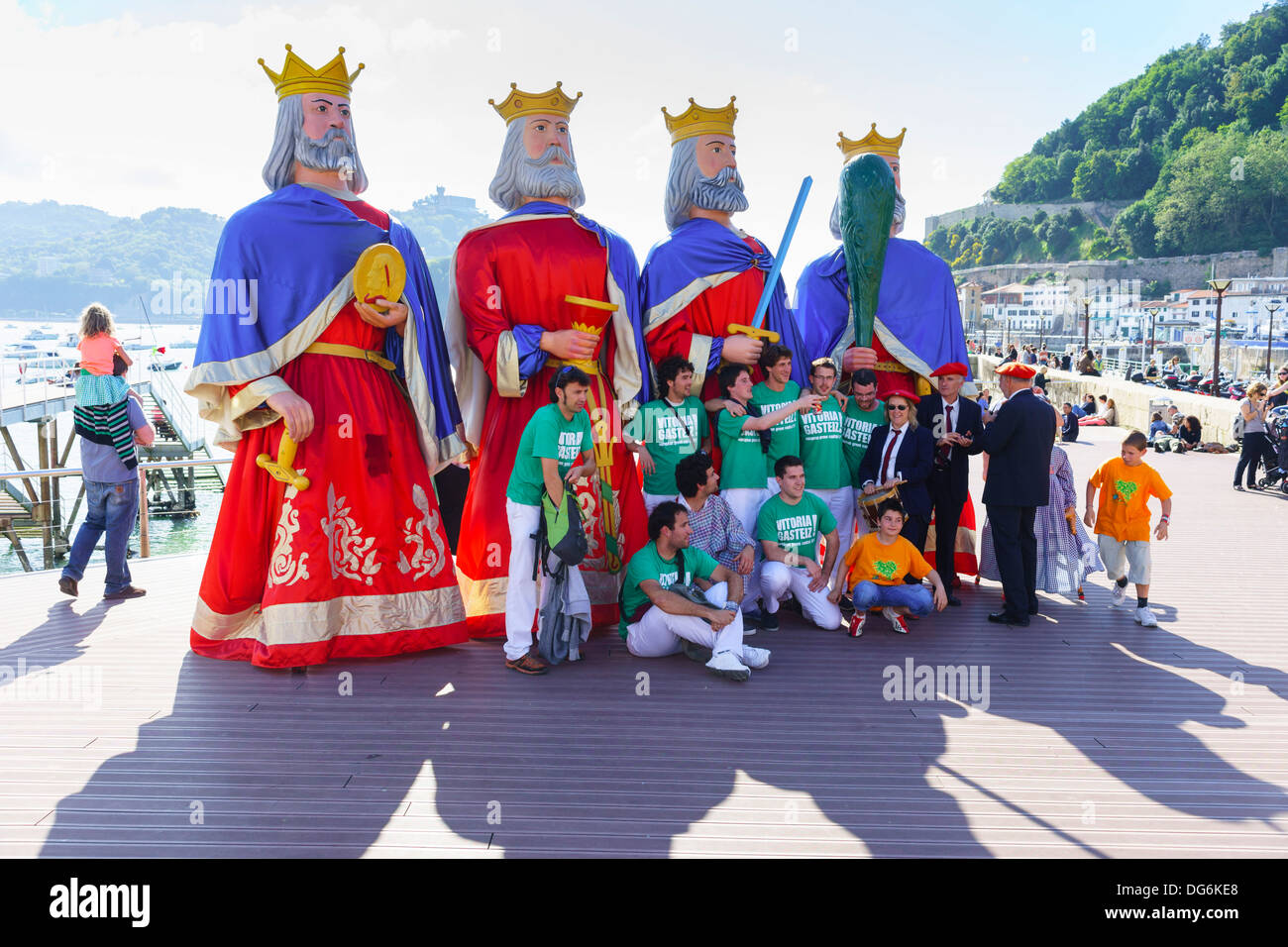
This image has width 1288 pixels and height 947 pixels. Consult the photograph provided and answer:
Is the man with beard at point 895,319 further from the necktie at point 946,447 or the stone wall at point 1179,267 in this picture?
the stone wall at point 1179,267

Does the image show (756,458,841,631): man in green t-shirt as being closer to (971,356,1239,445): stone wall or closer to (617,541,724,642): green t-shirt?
(617,541,724,642): green t-shirt

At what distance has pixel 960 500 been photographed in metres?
5.74

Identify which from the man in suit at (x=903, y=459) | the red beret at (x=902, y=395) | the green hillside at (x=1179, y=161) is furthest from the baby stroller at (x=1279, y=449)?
the green hillside at (x=1179, y=161)

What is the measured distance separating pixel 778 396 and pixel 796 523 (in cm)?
74

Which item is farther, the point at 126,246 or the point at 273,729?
the point at 126,246

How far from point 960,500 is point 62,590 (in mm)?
5645

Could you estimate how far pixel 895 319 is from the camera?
227 inches

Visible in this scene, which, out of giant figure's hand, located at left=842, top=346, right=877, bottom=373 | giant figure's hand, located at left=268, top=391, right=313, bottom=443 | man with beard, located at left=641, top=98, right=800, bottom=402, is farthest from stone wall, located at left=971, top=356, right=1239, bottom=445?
giant figure's hand, located at left=268, top=391, right=313, bottom=443

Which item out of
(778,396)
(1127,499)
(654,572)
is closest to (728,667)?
(654,572)

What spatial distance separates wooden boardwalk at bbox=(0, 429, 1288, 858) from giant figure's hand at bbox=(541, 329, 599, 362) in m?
1.53

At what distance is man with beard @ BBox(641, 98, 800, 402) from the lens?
5.24 metres

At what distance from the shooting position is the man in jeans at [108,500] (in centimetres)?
564
